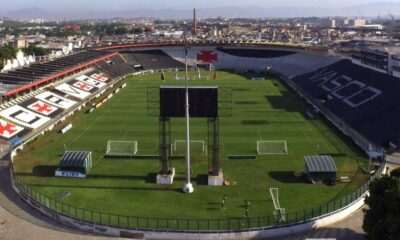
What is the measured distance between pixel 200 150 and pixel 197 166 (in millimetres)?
5491

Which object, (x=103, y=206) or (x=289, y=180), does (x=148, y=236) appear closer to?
(x=103, y=206)

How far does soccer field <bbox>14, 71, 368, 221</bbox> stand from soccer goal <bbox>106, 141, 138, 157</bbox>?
0.81m

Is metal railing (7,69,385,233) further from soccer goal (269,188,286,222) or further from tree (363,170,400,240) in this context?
tree (363,170,400,240)

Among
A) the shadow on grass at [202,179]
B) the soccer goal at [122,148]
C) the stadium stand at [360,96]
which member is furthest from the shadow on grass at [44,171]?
the stadium stand at [360,96]

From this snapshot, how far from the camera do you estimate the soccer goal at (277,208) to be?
35.1 metres

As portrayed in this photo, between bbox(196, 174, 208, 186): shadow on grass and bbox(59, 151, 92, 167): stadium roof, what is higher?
bbox(59, 151, 92, 167): stadium roof

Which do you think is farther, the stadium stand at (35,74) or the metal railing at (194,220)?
the stadium stand at (35,74)

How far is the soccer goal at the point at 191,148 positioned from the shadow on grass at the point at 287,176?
930 centimetres

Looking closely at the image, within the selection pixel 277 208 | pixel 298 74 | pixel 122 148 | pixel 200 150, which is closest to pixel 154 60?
pixel 298 74

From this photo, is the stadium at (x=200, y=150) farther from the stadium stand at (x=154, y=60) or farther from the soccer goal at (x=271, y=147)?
the stadium stand at (x=154, y=60)

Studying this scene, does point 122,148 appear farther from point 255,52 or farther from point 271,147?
point 255,52

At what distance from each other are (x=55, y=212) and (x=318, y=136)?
34.3 metres

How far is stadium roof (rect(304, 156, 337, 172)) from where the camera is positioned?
4238 cm

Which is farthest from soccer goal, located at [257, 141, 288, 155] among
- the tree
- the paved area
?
the tree
